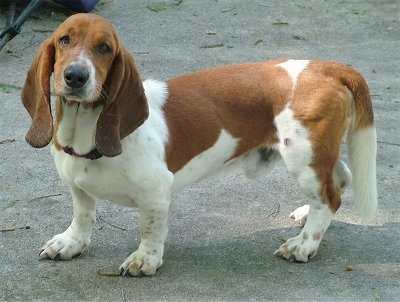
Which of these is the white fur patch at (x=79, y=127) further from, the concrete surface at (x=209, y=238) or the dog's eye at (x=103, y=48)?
the concrete surface at (x=209, y=238)

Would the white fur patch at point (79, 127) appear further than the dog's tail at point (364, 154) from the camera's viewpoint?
No

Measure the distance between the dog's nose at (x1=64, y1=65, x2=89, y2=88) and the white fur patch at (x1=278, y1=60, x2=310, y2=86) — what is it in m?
1.35

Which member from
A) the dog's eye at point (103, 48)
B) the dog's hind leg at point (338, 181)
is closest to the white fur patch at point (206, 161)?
the dog's hind leg at point (338, 181)

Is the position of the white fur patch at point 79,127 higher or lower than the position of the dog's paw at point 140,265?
higher

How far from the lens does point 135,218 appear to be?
4.83 metres

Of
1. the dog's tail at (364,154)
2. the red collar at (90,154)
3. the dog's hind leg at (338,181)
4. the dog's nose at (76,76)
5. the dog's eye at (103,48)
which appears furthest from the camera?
the dog's hind leg at (338,181)

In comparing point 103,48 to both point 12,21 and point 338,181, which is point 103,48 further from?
point 12,21

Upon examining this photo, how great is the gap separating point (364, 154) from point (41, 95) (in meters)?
1.90

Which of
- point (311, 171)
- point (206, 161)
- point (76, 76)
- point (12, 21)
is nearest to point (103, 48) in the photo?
point (76, 76)

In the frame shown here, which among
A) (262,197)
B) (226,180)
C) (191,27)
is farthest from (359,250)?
(191,27)

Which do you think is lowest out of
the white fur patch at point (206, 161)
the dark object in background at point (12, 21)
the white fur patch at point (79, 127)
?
the dark object in background at point (12, 21)

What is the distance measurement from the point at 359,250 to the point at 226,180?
49.2 inches

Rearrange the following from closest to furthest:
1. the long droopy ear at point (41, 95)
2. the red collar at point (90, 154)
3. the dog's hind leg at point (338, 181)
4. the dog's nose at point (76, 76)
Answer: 1. the dog's nose at point (76, 76)
2. the long droopy ear at point (41, 95)
3. the red collar at point (90, 154)
4. the dog's hind leg at point (338, 181)

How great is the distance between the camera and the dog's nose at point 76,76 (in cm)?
345
